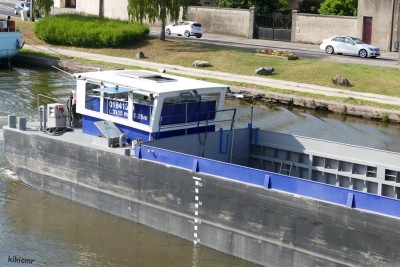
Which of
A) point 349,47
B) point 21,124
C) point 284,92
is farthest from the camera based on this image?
point 349,47

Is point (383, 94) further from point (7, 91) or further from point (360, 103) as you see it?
point (7, 91)

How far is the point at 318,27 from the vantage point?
195 ft

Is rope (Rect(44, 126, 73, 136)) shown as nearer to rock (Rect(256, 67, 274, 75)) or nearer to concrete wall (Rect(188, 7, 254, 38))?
rock (Rect(256, 67, 274, 75))

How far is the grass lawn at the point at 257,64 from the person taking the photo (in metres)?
40.9

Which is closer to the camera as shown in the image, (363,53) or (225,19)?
(363,53)

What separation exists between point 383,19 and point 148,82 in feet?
123

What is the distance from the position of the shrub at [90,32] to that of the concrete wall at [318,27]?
1325 cm

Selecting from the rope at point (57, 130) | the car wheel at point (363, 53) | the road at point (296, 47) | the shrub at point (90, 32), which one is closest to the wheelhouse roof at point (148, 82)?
the rope at point (57, 130)

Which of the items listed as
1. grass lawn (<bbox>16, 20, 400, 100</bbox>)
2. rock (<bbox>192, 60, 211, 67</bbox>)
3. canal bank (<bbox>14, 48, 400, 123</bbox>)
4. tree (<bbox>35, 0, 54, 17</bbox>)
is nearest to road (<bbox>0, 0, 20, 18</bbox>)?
tree (<bbox>35, 0, 54, 17</bbox>)

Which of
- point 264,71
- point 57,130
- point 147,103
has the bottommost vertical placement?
point 57,130

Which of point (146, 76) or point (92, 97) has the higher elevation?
point (146, 76)

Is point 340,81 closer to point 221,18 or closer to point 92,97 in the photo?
point 92,97

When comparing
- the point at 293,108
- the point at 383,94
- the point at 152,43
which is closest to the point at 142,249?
the point at 293,108

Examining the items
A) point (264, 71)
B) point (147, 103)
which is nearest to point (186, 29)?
point (264, 71)
